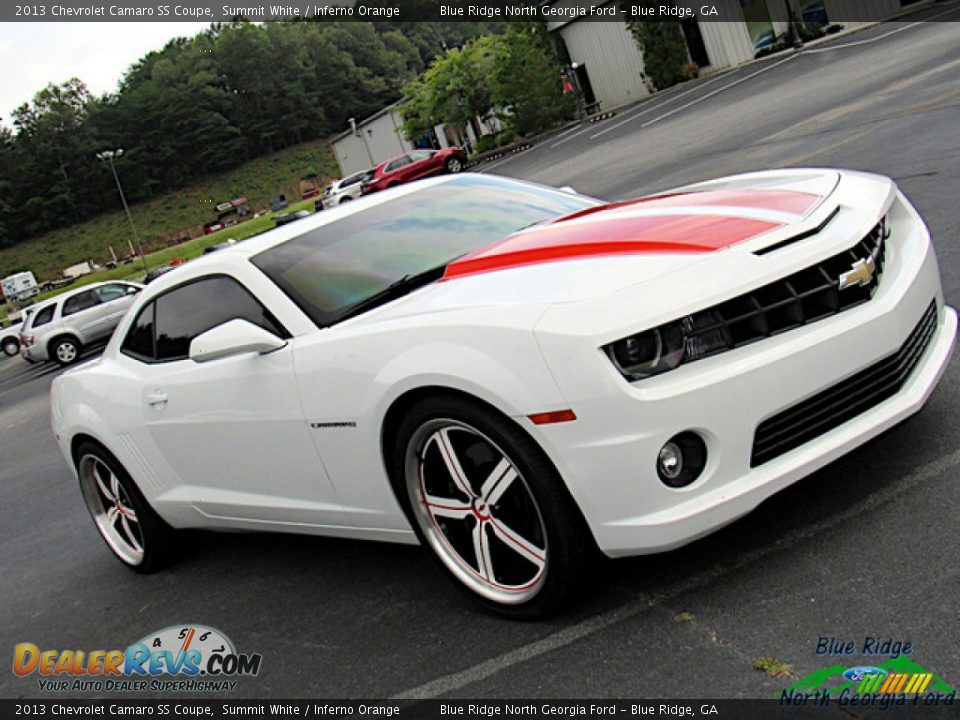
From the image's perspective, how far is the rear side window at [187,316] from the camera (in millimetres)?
4215

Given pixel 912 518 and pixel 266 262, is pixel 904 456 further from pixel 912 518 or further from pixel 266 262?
pixel 266 262

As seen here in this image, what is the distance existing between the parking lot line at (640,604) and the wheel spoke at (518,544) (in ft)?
0.80

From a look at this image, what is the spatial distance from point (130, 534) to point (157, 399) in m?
1.14

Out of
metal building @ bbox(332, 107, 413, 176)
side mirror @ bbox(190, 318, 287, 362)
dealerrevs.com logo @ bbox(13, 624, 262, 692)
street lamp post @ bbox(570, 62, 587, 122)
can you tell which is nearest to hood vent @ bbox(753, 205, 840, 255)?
side mirror @ bbox(190, 318, 287, 362)

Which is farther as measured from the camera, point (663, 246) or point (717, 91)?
point (717, 91)

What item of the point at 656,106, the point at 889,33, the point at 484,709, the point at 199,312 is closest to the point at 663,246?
the point at 484,709

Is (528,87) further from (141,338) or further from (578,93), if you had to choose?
(141,338)

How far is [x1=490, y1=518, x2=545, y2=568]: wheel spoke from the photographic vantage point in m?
3.26

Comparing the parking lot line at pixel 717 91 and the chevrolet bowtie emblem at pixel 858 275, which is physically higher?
the parking lot line at pixel 717 91

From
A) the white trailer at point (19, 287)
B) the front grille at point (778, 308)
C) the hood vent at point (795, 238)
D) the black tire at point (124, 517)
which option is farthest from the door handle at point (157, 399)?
the white trailer at point (19, 287)

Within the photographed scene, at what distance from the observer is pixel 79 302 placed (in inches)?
920

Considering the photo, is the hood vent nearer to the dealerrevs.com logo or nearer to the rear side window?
the rear side window

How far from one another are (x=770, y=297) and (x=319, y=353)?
1.57 metres

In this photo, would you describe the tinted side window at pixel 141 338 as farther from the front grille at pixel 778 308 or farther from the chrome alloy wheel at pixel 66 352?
the chrome alloy wheel at pixel 66 352
